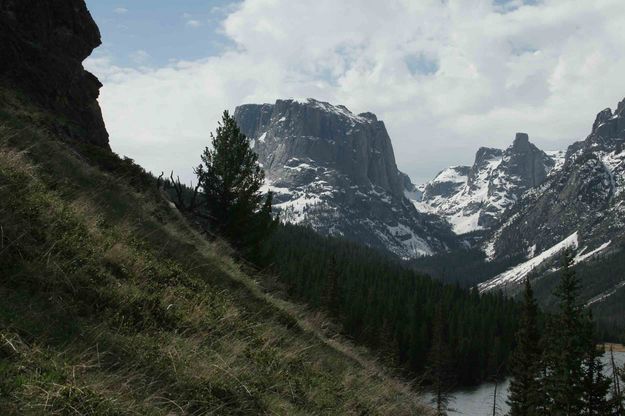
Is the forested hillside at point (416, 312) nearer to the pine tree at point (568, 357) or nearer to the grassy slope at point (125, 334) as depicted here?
the pine tree at point (568, 357)

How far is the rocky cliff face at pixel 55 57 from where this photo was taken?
94.9 feet

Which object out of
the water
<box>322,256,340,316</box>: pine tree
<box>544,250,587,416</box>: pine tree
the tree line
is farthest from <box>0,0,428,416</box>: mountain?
the water

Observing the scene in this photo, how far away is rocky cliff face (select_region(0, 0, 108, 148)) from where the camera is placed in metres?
28.9

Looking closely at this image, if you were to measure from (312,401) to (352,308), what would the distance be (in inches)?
4034

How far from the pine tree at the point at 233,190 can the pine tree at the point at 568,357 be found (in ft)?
77.8

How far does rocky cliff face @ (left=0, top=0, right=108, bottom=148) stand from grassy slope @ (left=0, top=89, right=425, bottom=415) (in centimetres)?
1944

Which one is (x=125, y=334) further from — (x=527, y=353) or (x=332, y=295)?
(x=332, y=295)

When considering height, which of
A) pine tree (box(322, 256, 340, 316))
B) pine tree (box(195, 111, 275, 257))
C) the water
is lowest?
the water

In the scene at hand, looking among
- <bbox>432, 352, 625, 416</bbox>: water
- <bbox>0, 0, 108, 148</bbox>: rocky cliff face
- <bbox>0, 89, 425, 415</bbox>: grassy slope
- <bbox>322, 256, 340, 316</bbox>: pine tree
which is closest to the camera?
<bbox>0, 89, 425, 415</bbox>: grassy slope

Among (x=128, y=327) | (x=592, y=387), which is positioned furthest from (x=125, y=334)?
(x=592, y=387)

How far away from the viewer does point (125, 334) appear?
678 cm

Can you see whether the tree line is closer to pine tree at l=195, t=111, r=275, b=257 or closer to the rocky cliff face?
pine tree at l=195, t=111, r=275, b=257

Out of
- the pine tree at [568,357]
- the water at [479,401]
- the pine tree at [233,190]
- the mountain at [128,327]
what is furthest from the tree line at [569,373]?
the water at [479,401]

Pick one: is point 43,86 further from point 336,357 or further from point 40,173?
point 336,357
